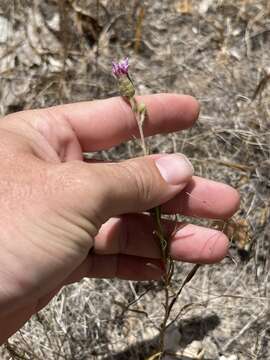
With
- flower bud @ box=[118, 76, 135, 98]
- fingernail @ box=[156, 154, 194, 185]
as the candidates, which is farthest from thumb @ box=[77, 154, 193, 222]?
flower bud @ box=[118, 76, 135, 98]

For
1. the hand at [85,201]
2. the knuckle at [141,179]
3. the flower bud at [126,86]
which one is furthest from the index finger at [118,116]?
the knuckle at [141,179]

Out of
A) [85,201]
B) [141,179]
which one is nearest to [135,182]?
[141,179]

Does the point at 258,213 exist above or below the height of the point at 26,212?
below

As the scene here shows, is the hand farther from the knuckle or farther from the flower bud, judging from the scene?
the flower bud

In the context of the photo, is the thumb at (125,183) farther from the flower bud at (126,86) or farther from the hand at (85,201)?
the flower bud at (126,86)

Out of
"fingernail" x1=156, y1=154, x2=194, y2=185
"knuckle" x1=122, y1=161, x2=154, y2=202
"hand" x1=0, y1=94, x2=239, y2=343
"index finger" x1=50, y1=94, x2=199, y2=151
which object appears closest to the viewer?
"hand" x1=0, y1=94, x2=239, y2=343

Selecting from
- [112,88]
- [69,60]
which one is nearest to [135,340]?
[112,88]

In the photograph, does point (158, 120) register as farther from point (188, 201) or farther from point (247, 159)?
point (247, 159)
